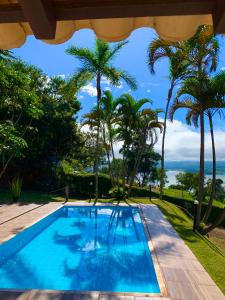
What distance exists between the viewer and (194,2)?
4.99 feet

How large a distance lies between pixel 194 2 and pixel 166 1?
134mm

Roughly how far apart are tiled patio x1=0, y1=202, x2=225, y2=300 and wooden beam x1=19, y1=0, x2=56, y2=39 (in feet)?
15.9

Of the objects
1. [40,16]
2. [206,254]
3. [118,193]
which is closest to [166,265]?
[206,254]

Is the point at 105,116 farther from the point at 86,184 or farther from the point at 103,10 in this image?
the point at 103,10

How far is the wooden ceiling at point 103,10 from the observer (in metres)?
1.51

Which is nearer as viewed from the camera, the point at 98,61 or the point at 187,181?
the point at 98,61

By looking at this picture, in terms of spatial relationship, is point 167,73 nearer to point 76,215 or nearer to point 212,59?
point 212,59

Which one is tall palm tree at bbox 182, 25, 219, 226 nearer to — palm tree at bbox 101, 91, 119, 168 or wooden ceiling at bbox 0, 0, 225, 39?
palm tree at bbox 101, 91, 119, 168

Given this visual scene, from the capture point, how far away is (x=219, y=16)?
4.96ft

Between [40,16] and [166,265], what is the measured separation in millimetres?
6773

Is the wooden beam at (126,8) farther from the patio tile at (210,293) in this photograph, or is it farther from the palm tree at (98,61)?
the palm tree at (98,61)

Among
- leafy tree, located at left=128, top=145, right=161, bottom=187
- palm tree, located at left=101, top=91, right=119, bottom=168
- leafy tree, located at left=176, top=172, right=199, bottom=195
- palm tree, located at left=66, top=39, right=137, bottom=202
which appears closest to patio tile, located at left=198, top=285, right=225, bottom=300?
palm tree, located at left=66, top=39, right=137, bottom=202

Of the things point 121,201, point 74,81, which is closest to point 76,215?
point 121,201

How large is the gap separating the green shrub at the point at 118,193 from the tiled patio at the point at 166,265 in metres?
4.72
